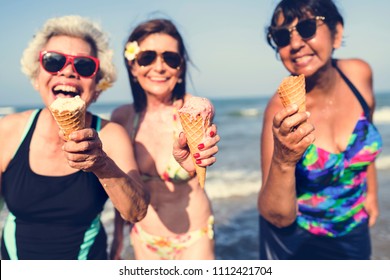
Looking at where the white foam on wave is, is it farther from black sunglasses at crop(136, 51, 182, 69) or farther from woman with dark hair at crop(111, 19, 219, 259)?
black sunglasses at crop(136, 51, 182, 69)

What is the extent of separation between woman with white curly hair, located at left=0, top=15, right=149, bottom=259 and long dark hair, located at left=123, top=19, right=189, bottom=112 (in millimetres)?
805

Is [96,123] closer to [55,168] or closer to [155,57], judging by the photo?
[55,168]

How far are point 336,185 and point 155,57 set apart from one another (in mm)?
2256

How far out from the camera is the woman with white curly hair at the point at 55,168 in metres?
2.64

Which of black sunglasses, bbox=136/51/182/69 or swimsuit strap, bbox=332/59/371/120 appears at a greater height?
black sunglasses, bbox=136/51/182/69

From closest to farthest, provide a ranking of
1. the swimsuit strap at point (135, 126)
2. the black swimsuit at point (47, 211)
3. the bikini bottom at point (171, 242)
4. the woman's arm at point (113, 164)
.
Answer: the woman's arm at point (113, 164)
the black swimsuit at point (47, 211)
the bikini bottom at point (171, 242)
the swimsuit strap at point (135, 126)

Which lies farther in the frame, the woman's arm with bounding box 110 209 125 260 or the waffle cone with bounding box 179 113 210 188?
the woman's arm with bounding box 110 209 125 260

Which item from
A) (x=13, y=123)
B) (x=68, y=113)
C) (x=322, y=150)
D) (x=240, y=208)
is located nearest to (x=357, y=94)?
(x=322, y=150)

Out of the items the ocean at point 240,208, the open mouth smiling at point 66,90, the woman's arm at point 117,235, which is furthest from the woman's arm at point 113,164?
the ocean at point 240,208

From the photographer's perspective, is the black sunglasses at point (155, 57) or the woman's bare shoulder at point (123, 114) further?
the woman's bare shoulder at point (123, 114)

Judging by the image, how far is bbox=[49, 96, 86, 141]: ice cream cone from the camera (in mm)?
1910

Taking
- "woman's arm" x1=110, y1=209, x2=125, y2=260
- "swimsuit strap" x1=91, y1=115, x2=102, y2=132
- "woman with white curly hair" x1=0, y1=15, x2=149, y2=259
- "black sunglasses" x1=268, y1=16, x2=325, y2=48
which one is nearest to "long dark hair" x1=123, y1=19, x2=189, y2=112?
"woman with white curly hair" x1=0, y1=15, x2=149, y2=259

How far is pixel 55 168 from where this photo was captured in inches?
107

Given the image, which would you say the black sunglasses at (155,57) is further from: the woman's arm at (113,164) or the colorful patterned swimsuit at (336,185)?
the colorful patterned swimsuit at (336,185)
